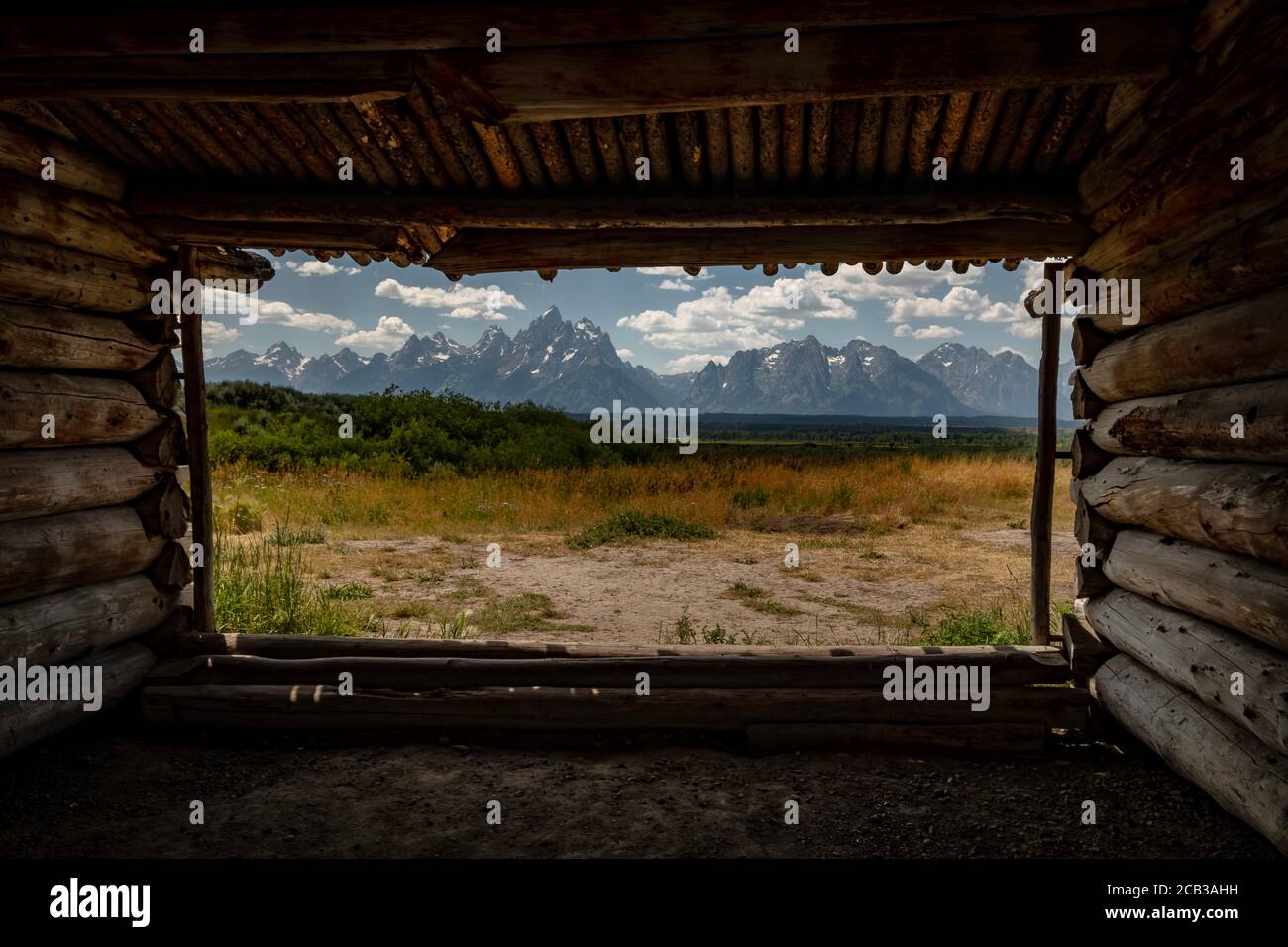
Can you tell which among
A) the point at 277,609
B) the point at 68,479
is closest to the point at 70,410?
the point at 68,479

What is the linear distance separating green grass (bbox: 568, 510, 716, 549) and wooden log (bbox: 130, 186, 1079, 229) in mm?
7586

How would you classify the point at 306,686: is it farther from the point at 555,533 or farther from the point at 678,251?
the point at 555,533

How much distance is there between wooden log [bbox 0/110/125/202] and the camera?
410cm

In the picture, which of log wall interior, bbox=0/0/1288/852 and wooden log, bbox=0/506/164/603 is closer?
log wall interior, bbox=0/0/1288/852

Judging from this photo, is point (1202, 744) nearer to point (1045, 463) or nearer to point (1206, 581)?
point (1206, 581)

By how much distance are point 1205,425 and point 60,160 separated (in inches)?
249

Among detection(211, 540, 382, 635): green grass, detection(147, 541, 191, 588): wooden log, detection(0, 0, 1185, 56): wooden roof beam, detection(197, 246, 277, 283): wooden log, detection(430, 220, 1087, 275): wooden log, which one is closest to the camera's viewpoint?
detection(0, 0, 1185, 56): wooden roof beam

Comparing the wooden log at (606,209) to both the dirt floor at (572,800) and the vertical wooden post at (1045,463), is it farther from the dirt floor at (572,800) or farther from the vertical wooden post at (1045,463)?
the dirt floor at (572,800)

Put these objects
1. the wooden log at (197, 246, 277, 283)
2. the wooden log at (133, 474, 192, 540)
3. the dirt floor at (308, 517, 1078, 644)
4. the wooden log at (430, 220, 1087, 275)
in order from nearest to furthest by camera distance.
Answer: the wooden log at (430, 220, 1087, 275) < the wooden log at (133, 474, 192, 540) < the wooden log at (197, 246, 277, 283) < the dirt floor at (308, 517, 1078, 644)

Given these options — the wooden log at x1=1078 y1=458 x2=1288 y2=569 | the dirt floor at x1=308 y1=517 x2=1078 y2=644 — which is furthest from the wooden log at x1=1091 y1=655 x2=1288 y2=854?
the dirt floor at x1=308 y1=517 x2=1078 y2=644

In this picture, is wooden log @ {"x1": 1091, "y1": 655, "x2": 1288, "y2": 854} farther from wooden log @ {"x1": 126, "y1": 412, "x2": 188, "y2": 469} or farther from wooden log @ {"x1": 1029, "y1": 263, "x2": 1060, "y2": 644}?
wooden log @ {"x1": 126, "y1": 412, "x2": 188, "y2": 469}

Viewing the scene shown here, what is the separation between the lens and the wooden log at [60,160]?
4098 millimetres

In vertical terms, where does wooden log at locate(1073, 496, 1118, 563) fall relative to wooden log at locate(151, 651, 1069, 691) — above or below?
above

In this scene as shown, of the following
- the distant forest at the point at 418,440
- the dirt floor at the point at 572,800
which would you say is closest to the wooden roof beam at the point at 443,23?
the dirt floor at the point at 572,800
